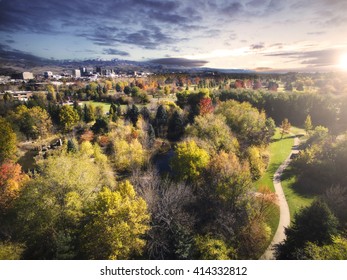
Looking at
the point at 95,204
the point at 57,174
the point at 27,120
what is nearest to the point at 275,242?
the point at 95,204

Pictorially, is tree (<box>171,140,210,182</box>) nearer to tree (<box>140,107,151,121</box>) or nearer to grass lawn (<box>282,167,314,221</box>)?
grass lawn (<box>282,167,314,221</box>)

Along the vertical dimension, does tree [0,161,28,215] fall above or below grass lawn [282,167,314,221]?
above

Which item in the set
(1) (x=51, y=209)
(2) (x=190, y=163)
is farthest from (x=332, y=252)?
(1) (x=51, y=209)

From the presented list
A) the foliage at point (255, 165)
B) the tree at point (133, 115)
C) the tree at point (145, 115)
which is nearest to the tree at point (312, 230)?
the foliage at point (255, 165)

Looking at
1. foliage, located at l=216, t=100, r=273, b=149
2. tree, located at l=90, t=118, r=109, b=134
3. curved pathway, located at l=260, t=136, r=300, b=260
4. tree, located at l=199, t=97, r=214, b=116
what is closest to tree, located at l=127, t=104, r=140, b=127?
tree, located at l=90, t=118, r=109, b=134

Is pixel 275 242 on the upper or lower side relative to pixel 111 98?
lower

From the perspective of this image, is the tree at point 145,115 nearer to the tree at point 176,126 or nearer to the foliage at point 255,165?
the tree at point 176,126
